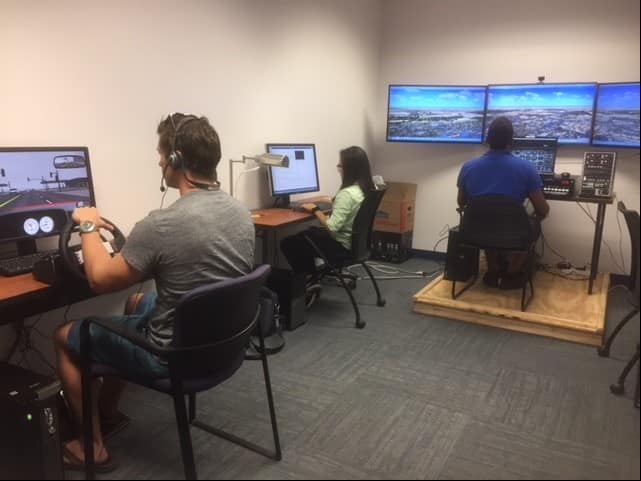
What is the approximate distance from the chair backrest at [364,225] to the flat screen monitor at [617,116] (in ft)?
7.28

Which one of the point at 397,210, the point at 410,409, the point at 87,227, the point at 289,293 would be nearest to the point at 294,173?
the point at 289,293

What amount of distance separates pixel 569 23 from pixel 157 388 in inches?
56.9

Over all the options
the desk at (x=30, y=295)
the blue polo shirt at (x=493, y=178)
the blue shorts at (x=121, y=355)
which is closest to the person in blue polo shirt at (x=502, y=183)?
the blue polo shirt at (x=493, y=178)

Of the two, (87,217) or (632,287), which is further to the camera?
(87,217)

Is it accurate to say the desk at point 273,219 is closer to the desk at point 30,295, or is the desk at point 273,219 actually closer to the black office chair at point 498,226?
the black office chair at point 498,226

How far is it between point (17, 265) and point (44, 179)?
1.21 ft

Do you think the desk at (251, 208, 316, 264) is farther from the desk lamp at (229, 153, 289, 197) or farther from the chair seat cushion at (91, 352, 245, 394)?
the chair seat cushion at (91, 352, 245, 394)

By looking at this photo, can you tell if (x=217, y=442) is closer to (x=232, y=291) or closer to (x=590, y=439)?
(x=232, y=291)

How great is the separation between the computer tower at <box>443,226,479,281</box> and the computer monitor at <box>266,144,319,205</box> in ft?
3.63

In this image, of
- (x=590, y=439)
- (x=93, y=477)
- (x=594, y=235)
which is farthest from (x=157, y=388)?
(x=594, y=235)

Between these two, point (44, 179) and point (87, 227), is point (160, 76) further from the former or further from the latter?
point (87, 227)

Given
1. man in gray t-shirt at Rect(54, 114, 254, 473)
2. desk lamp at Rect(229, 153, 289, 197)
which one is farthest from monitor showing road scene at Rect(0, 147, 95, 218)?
desk lamp at Rect(229, 153, 289, 197)

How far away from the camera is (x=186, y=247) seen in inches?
60.1

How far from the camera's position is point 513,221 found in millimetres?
2826
